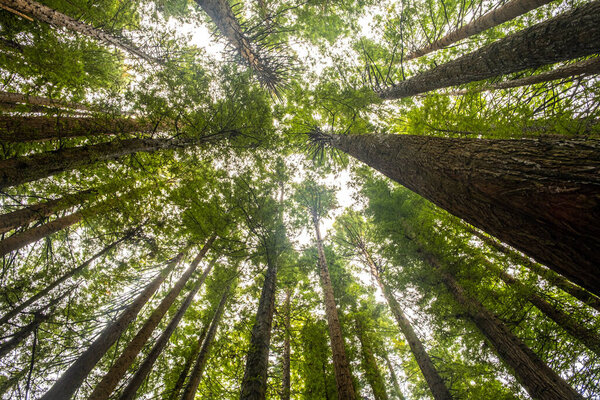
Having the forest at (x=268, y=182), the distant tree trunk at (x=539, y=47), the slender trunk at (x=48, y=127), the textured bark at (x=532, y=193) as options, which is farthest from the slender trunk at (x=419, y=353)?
the slender trunk at (x=48, y=127)

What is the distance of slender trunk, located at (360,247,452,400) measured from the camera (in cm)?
578

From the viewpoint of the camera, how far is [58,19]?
5672 millimetres

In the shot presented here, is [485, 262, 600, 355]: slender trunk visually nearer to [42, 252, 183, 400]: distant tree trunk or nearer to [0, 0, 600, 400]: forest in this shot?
[0, 0, 600, 400]: forest

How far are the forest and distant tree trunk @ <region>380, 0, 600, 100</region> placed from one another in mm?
25

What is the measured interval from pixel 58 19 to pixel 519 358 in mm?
14306

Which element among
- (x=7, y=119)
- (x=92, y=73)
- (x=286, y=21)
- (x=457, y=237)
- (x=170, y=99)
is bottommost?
(x=457, y=237)

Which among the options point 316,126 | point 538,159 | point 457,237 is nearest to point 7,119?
point 316,126

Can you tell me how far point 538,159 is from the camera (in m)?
1.48

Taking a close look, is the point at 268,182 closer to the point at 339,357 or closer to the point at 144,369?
the point at 339,357

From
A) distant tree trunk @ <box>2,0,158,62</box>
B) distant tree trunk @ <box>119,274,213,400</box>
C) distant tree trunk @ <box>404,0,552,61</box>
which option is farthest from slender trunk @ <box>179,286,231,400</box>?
distant tree trunk @ <box>404,0,552,61</box>

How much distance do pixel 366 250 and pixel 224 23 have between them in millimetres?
9717

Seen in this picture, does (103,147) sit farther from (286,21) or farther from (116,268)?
(286,21)

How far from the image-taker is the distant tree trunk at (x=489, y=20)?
14.8 ft

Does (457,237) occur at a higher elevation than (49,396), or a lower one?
higher
